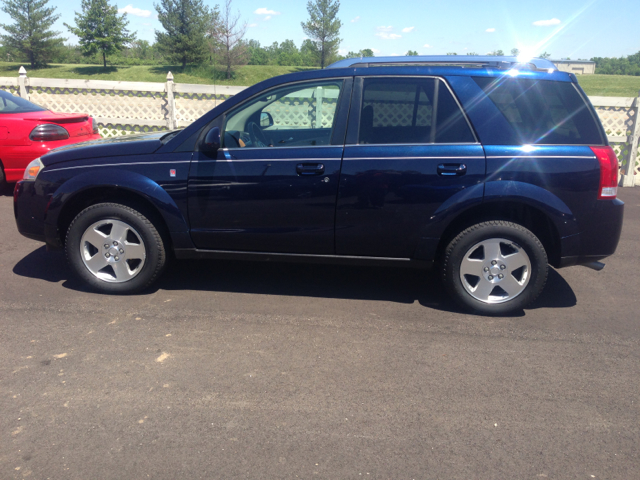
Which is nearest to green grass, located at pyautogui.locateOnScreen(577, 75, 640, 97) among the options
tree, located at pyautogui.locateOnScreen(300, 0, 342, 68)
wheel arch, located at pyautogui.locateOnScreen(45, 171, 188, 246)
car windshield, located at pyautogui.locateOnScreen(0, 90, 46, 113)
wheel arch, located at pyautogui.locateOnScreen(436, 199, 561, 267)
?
tree, located at pyautogui.locateOnScreen(300, 0, 342, 68)

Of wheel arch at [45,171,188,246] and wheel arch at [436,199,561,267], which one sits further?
wheel arch at [45,171,188,246]

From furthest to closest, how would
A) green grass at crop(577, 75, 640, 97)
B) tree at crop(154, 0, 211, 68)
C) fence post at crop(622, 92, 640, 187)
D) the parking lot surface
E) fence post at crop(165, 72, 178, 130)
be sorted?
tree at crop(154, 0, 211, 68)
green grass at crop(577, 75, 640, 97)
fence post at crop(165, 72, 178, 130)
fence post at crop(622, 92, 640, 187)
the parking lot surface

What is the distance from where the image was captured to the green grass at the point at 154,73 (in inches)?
1997

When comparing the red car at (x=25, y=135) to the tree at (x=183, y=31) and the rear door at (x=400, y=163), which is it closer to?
the rear door at (x=400, y=163)

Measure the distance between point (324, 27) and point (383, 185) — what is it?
5800 centimetres

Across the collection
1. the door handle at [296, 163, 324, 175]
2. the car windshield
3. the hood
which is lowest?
the door handle at [296, 163, 324, 175]

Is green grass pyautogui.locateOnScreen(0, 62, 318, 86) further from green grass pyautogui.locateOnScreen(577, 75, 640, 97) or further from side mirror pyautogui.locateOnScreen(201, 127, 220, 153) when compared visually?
side mirror pyautogui.locateOnScreen(201, 127, 220, 153)

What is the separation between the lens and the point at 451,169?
3955 mm

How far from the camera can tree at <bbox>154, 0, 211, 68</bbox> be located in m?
54.8

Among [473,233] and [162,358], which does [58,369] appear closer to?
[162,358]

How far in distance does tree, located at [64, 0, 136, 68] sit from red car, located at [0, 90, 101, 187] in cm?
5595

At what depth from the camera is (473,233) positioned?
13.3ft

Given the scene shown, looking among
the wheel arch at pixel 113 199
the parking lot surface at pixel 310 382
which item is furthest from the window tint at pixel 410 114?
the wheel arch at pixel 113 199

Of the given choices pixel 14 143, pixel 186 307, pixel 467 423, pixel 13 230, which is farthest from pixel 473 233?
pixel 14 143
